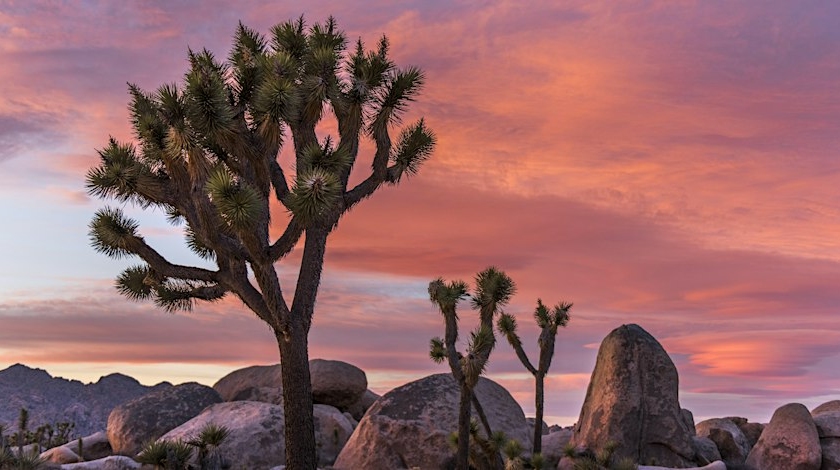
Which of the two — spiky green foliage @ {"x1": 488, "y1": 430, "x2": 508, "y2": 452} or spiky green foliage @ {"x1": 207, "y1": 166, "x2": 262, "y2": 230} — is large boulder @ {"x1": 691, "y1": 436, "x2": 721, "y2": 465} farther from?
spiky green foliage @ {"x1": 207, "y1": 166, "x2": 262, "y2": 230}

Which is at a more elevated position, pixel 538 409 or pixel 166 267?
pixel 166 267

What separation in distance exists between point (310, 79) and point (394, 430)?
10.6m

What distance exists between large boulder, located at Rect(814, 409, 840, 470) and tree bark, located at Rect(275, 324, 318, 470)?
17.0 meters

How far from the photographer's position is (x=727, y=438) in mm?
32812

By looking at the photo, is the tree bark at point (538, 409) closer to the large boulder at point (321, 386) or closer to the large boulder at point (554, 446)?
the large boulder at point (554, 446)

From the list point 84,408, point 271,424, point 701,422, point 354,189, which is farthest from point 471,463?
point 84,408

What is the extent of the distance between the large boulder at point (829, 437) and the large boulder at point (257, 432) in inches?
598

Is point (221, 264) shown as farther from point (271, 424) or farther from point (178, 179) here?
point (271, 424)

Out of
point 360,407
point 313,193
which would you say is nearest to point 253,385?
point 360,407

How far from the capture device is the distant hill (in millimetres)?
73750

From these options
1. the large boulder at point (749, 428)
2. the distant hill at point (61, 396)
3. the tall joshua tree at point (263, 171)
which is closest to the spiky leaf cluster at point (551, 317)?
the tall joshua tree at point (263, 171)

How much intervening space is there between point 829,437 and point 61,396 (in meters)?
68.7

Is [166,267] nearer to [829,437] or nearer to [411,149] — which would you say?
[411,149]

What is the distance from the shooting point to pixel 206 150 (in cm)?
2170
